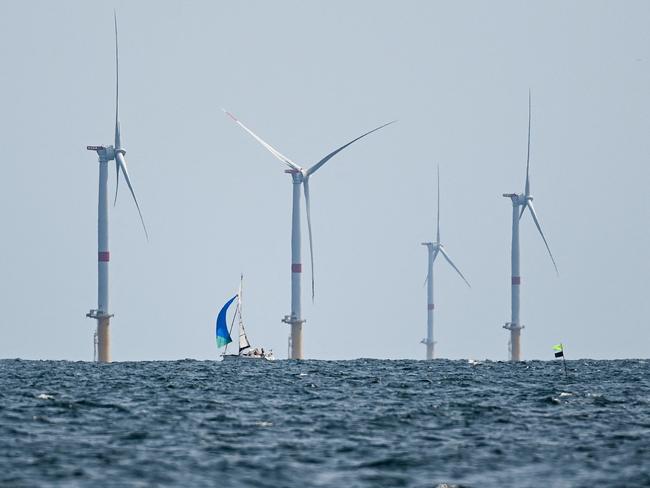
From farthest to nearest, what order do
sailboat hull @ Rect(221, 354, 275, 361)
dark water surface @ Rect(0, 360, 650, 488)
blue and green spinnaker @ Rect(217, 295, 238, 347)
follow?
blue and green spinnaker @ Rect(217, 295, 238, 347)
sailboat hull @ Rect(221, 354, 275, 361)
dark water surface @ Rect(0, 360, 650, 488)

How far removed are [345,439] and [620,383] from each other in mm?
51522

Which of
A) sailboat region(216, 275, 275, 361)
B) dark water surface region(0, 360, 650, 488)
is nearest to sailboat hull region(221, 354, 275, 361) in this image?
sailboat region(216, 275, 275, 361)

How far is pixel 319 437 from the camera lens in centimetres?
4916

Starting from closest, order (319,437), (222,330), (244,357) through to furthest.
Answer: (319,437) < (244,357) < (222,330)

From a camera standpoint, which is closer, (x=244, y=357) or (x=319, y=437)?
(x=319, y=437)

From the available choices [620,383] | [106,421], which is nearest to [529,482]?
[106,421]

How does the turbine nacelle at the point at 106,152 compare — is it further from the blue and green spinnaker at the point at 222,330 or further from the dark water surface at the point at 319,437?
the dark water surface at the point at 319,437

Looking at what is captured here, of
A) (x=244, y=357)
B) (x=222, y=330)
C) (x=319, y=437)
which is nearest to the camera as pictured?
(x=319, y=437)

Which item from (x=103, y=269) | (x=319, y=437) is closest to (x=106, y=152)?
(x=103, y=269)

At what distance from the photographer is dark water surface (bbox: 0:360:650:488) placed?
3906 centimetres

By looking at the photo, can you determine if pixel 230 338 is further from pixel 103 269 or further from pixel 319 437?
pixel 319 437

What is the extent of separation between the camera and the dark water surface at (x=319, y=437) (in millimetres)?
39062

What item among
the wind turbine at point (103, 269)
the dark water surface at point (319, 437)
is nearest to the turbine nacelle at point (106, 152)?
the wind turbine at point (103, 269)

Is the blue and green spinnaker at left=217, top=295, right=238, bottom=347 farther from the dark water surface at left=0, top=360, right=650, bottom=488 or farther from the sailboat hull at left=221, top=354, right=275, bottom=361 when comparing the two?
the dark water surface at left=0, top=360, right=650, bottom=488
